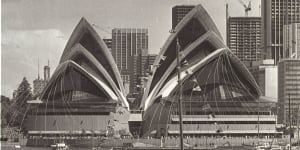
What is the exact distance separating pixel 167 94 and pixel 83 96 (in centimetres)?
1439

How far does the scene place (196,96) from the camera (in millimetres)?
125875

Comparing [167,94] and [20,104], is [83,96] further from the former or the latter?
[20,104]

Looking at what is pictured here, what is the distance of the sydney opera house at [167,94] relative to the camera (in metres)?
120

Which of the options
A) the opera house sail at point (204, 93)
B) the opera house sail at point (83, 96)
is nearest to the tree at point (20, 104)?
the opera house sail at point (83, 96)

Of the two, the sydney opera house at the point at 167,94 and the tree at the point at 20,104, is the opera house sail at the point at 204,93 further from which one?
the tree at the point at 20,104

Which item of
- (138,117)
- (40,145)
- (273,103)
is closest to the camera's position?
(40,145)

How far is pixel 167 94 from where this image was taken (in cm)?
12250

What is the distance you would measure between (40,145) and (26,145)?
2212 millimetres

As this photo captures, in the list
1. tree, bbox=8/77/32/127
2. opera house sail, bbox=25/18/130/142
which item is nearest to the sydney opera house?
opera house sail, bbox=25/18/130/142

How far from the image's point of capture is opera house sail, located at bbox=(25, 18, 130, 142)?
123312mm

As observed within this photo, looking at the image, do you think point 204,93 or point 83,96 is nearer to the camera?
point 204,93

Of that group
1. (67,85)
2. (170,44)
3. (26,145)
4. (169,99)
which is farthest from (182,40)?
(26,145)

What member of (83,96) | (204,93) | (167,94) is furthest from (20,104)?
(204,93)

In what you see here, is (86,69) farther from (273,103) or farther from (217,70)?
(273,103)
